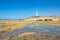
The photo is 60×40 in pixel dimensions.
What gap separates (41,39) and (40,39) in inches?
5.3

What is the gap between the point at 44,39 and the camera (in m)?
14.2

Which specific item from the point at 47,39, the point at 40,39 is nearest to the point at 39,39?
the point at 40,39

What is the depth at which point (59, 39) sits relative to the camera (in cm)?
1403

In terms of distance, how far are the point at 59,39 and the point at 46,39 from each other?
1701 millimetres

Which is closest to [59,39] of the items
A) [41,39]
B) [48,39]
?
[48,39]

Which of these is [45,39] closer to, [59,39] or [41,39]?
[41,39]

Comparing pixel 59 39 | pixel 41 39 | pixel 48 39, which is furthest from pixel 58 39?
pixel 41 39

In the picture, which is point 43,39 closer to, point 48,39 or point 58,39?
point 48,39

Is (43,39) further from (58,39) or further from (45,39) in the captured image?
(58,39)

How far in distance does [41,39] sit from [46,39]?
67 cm

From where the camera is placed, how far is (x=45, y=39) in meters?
14.2

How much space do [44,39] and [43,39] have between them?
14 cm

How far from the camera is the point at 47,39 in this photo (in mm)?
14164

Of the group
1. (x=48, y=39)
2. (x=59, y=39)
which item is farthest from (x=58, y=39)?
(x=48, y=39)
